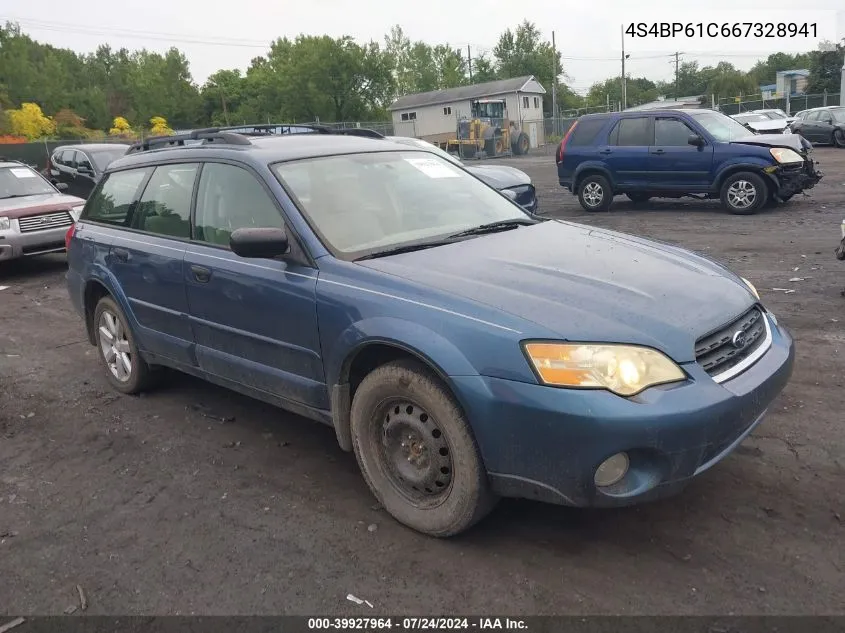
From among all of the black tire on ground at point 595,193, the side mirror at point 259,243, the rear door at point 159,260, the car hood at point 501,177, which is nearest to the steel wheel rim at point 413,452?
the side mirror at point 259,243

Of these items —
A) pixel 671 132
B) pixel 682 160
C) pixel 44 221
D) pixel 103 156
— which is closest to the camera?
pixel 44 221

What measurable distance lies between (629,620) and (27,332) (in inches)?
267

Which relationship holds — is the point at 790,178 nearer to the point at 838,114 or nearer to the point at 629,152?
the point at 629,152

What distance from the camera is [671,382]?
272 centimetres

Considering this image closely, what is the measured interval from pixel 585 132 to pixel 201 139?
10281 mm

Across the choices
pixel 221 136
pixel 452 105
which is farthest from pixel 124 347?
pixel 452 105

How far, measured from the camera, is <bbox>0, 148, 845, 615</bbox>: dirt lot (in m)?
2.77

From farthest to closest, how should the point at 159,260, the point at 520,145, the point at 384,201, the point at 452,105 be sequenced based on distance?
the point at 452,105 < the point at 520,145 < the point at 159,260 < the point at 384,201

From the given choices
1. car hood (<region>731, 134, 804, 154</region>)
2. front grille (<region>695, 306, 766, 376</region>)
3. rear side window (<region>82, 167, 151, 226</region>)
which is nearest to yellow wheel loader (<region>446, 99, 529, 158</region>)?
car hood (<region>731, 134, 804, 154</region>)

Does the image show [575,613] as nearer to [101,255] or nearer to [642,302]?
[642,302]

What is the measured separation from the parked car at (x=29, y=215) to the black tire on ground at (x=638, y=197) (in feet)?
31.4

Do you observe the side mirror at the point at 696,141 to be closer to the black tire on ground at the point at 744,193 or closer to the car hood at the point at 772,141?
the car hood at the point at 772,141

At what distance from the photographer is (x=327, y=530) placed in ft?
10.8

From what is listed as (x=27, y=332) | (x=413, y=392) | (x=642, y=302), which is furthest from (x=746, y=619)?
(x=27, y=332)
